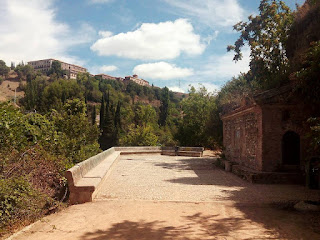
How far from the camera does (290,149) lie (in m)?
10.3

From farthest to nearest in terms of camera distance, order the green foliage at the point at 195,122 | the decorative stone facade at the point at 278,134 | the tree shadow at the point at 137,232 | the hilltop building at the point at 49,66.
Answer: the hilltop building at the point at 49,66, the green foliage at the point at 195,122, the decorative stone facade at the point at 278,134, the tree shadow at the point at 137,232

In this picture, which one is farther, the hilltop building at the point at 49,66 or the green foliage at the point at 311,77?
the hilltop building at the point at 49,66

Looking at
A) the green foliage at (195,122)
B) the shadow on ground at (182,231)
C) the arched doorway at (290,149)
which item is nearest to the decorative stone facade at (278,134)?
the arched doorway at (290,149)

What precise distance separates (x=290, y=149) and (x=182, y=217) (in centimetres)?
653

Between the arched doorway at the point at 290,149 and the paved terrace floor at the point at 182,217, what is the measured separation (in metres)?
2.17

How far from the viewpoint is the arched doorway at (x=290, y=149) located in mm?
10227

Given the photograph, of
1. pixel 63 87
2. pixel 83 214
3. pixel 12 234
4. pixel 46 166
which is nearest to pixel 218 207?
pixel 83 214

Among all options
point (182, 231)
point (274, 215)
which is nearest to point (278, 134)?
point (274, 215)

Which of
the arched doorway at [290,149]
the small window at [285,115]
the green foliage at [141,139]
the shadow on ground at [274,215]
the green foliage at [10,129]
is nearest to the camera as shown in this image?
the shadow on ground at [274,215]

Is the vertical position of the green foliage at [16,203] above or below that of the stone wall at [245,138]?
below

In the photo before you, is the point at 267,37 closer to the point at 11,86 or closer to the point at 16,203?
the point at 16,203

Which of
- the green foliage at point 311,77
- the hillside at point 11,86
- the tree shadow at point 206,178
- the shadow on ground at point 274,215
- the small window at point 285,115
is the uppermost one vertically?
the hillside at point 11,86

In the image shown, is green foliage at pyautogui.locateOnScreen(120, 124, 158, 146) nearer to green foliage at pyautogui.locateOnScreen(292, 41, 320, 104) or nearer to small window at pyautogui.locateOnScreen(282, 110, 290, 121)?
small window at pyautogui.locateOnScreen(282, 110, 290, 121)

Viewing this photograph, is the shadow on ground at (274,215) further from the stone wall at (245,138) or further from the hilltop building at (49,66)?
the hilltop building at (49,66)
